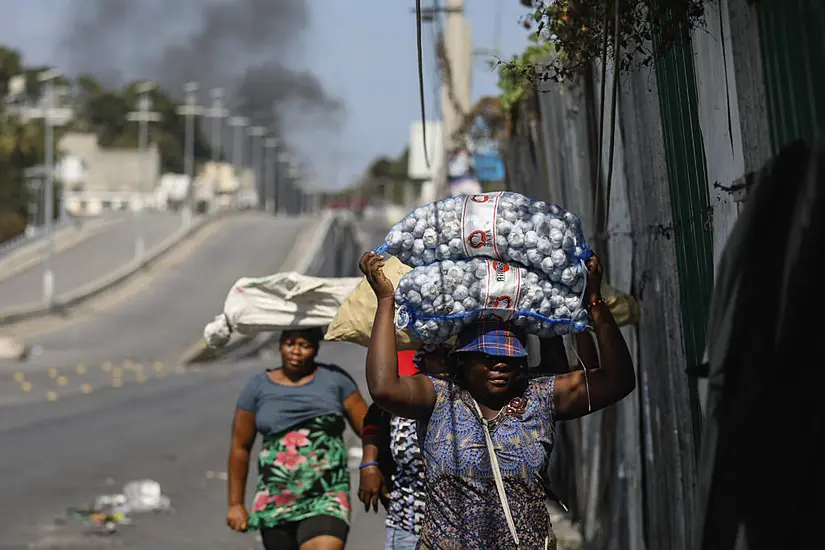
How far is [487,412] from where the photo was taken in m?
4.75

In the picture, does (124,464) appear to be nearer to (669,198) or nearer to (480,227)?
(669,198)

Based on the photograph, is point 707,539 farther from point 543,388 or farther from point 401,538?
point 401,538

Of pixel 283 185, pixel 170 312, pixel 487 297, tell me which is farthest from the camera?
pixel 283 185

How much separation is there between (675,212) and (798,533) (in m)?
2.61

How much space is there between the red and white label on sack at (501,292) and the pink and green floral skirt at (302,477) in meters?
2.44

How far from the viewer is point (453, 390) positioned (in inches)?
189

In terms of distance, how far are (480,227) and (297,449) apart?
2557 mm

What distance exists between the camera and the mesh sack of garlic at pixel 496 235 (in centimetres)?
475

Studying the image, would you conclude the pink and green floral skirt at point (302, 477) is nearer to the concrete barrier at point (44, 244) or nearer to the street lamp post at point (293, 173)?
the concrete barrier at point (44, 244)

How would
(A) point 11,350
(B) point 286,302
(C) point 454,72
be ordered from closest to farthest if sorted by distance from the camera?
(B) point 286,302
(C) point 454,72
(A) point 11,350

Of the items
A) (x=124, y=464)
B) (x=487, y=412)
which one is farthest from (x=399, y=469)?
(x=124, y=464)

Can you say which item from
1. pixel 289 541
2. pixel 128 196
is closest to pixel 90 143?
pixel 128 196

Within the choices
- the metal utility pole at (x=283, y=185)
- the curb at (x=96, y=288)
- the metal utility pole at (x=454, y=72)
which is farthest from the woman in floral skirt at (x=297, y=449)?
the metal utility pole at (x=283, y=185)

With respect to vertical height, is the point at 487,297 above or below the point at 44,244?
below
